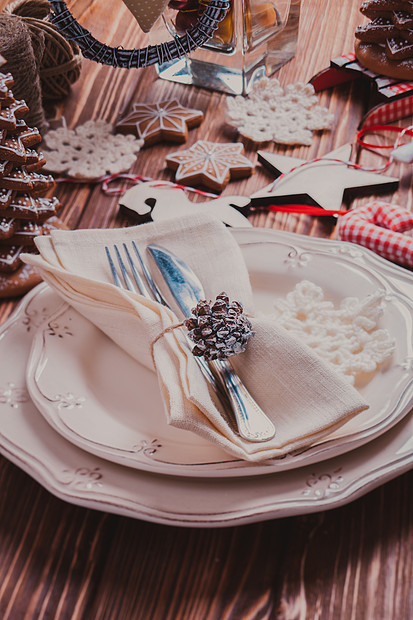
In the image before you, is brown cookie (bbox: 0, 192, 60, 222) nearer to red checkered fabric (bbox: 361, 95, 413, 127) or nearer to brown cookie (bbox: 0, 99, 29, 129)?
brown cookie (bbox: 0, 99, 29, 129)

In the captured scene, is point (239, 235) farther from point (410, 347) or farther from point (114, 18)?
point (114, 18)

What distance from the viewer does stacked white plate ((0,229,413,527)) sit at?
51cm

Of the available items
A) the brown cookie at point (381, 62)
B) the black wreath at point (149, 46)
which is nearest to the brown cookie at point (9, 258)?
the black wreath at point (149, 46)

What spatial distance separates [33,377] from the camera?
0.61 metres

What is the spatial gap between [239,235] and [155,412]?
229 millimetres

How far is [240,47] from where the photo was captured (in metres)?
0.98

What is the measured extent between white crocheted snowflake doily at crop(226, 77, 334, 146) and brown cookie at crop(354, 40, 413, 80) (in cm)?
9

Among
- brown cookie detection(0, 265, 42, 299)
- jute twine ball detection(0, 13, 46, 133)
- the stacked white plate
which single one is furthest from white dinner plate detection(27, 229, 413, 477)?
jute twine ball detection(0, 13, 46, 133)

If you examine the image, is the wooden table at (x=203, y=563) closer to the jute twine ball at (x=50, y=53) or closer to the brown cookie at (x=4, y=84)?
the brown cookie at (x=4, y=84)

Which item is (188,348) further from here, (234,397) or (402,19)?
(402,19)

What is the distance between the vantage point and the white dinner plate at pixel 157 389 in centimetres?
52

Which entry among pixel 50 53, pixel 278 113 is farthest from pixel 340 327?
pixel 50 53

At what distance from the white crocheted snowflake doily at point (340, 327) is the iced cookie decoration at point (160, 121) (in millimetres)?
400

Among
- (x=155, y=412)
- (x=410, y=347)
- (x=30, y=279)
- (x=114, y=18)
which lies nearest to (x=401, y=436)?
(x=410, y=347)
